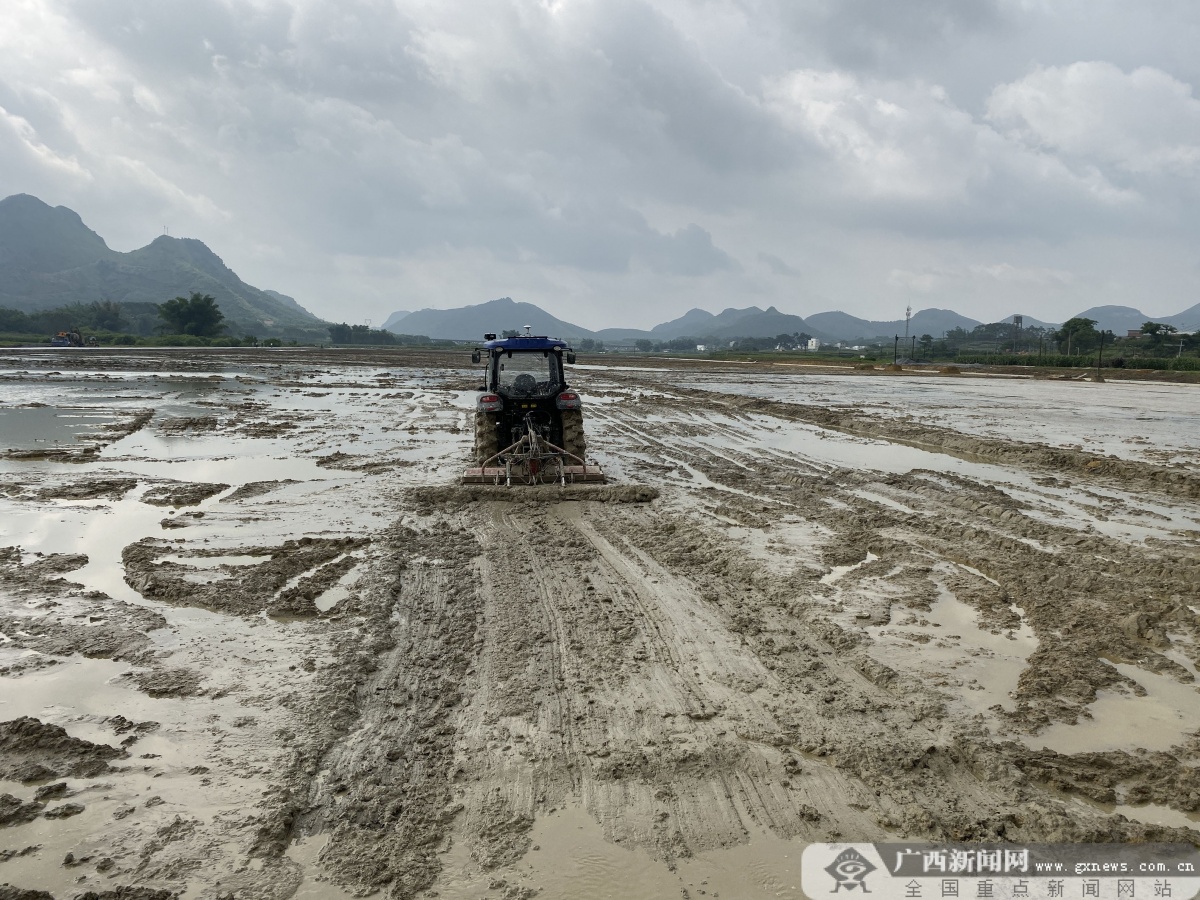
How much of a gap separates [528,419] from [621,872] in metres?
8.30

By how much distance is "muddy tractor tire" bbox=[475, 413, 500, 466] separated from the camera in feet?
35.6

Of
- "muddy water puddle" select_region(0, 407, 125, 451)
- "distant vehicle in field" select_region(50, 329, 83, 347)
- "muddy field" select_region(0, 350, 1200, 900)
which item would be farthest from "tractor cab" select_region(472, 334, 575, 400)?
"distant vehicle in field" select_region(50, 329, 83, 347)

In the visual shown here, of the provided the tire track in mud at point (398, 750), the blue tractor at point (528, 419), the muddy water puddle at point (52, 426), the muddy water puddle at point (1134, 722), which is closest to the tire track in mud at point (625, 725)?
the tire track in mud at point (398, 750)

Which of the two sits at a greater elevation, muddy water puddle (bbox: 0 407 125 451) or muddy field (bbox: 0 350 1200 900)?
muddy water puddle (bbox: 0 407 125 451)

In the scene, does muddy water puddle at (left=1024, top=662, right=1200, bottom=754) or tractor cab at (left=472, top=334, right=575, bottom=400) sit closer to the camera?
muddy water puddle at (left=1024, top=662, right=1200, bottom=754)

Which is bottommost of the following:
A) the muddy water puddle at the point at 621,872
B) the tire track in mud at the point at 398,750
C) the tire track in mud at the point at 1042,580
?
the muddy water puddle at the point at 621,872

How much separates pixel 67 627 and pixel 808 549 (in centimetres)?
648

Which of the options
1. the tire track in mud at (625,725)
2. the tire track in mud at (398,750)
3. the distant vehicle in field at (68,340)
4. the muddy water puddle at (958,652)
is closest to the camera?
the tire track in mud at (398,750)

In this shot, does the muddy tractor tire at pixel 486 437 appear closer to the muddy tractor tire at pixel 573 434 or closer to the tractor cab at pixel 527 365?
the tractor cab at pixel 527 365

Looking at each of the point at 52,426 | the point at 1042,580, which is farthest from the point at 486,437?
the point at 52,426

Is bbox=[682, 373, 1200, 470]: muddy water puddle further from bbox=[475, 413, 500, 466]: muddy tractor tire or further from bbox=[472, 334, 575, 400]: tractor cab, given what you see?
bbox=[475, 413, 500, 466]: muddy tractor tire

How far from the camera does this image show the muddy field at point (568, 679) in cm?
306

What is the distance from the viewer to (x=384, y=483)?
10.7m

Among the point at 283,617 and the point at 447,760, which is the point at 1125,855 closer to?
the point at 447,760
